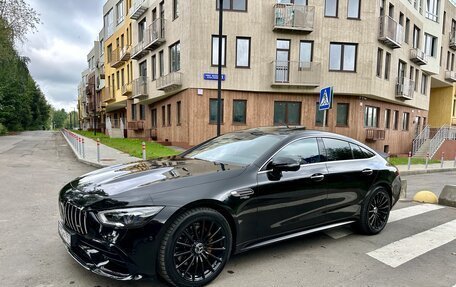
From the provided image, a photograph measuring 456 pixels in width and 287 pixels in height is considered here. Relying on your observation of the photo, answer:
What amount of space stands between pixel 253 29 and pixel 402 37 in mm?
12242

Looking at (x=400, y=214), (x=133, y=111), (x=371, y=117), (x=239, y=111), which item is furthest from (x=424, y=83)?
(x=400, y=214)

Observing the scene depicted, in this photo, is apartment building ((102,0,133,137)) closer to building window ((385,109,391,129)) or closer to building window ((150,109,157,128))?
building window ((150,109,157,128))

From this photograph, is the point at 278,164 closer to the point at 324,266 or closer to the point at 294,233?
the point at 294,233

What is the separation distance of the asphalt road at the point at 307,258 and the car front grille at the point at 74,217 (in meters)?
0.59

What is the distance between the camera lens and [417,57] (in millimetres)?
24000

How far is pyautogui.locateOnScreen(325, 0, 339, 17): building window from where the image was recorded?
18944mm

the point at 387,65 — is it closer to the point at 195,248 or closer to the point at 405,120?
the point at 405,120

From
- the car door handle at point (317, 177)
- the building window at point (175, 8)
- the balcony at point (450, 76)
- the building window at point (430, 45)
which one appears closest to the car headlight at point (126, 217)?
the car door handle at point (317, 177)

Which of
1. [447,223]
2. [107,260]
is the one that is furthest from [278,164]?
[447,223]

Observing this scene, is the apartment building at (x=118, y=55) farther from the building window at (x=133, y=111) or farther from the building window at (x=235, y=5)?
the building window at (x=235, y=5)

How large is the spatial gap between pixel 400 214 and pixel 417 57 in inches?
897

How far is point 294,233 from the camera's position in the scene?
12.7ft

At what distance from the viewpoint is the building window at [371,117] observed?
68.3 feet

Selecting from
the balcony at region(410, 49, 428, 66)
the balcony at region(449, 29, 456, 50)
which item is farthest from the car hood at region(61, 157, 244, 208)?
the balcony at region(449, 29, 456, 50)
